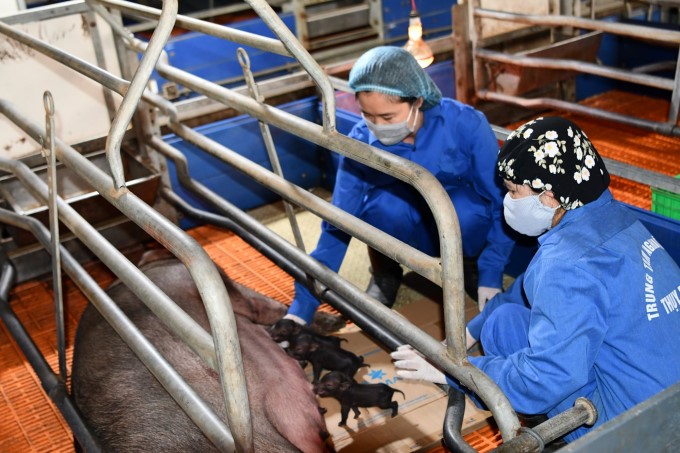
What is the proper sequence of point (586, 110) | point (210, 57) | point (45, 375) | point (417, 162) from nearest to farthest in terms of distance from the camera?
point (45, 375) < point (417, 162) < point (586, 110) < point (210, 57)

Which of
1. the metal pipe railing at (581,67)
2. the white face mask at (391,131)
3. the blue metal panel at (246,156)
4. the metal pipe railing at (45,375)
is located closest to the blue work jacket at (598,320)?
the white face mask at (391,131)

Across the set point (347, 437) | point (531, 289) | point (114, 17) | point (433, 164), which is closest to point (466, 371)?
point (531, 289)

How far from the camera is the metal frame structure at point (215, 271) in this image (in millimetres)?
1803

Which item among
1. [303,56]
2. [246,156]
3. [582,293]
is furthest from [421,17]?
[582,293]

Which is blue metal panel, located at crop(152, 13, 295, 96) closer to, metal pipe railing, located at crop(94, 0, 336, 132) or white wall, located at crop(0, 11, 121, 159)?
white wall, located at crop(0, 11, 121, 159)

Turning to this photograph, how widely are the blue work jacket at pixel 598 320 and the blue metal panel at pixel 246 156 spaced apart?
3.02 meters

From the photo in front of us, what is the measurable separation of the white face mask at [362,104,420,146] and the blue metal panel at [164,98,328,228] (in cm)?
194

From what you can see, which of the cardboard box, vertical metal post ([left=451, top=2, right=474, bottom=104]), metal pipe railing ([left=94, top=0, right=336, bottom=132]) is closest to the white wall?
the cardboard box

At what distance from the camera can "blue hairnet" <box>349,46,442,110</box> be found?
297 centimetres

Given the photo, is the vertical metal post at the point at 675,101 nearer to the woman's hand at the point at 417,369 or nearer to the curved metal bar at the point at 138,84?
the woman's hand at the point at 417,369

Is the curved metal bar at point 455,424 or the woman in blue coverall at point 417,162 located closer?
the curved metal bar at point 455,424

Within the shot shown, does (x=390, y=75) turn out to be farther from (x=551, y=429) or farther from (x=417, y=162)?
(x=551, y=429)

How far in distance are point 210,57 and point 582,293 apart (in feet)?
17.2

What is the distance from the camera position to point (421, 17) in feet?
24.0
